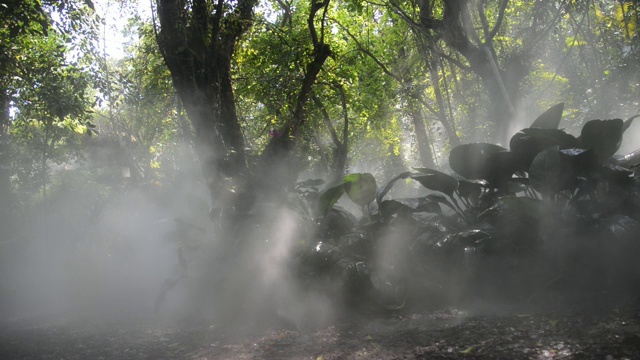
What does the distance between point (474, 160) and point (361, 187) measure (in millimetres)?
1080

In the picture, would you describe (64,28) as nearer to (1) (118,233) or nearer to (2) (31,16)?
(2) (31,16)

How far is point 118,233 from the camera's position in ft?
32.8

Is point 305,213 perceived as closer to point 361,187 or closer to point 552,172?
point 361,187

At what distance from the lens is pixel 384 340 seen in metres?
3.29

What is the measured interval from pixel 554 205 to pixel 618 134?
71 centimetres

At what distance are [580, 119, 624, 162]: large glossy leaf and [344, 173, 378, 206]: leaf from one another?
1.78 meters

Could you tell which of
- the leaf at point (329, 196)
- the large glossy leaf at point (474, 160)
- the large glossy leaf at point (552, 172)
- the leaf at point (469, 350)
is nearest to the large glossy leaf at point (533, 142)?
the large glossy leaf at point (474, 160)

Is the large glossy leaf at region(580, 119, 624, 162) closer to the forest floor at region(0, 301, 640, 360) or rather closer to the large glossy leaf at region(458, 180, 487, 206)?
the large glossy leaf at region(458, 180, 487, 206)

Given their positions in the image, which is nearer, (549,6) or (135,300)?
(135,300)

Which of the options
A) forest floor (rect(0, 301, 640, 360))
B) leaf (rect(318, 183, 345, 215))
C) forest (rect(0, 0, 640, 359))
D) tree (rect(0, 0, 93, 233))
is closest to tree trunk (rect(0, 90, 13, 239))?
forest (rect(0, 0, 640, 359))

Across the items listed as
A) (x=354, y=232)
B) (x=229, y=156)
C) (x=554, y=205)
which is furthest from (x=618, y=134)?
(x=229, y=156)

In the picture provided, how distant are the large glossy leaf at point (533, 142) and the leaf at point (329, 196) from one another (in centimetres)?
156

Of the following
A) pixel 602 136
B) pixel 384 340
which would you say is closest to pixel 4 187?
pixel 384 340

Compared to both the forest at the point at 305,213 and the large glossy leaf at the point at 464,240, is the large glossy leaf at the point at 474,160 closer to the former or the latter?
the forest at the point at 305,213
